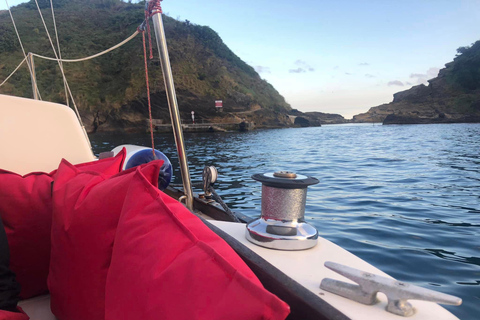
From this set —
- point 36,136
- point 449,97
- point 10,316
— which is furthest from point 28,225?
point 449,97

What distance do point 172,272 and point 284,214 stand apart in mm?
441

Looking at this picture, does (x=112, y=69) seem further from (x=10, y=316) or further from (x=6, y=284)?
(x=10, y=316)

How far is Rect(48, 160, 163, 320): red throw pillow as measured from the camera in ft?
2.76

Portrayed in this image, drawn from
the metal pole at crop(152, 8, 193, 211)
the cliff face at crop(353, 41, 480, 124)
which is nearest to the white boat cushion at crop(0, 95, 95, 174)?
the metal pole at crop(152, 8, 193, 211)

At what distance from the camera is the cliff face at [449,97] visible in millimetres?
57188

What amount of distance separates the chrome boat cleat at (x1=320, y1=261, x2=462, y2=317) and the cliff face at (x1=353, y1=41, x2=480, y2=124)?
6477 cm

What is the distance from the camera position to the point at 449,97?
210 ft

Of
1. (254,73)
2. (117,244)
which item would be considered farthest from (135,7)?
(117,244)

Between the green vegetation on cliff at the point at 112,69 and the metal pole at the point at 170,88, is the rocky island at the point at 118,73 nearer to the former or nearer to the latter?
the green vegetation on cliff at the point at 112,69

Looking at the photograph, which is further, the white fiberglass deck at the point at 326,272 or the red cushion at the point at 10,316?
the red cushion at the point at 10,316

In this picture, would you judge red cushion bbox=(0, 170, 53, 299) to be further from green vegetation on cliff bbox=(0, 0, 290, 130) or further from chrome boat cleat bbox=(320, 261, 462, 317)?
green vegetation on cliff bbox=(0, 0, 290, 130)

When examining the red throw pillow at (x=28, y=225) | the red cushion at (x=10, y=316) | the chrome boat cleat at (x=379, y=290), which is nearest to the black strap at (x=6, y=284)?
the red cushion at (x=10, y=316)

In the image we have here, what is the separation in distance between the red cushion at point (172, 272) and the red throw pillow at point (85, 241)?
0.09 m

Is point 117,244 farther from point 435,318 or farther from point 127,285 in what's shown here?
point 435,318
